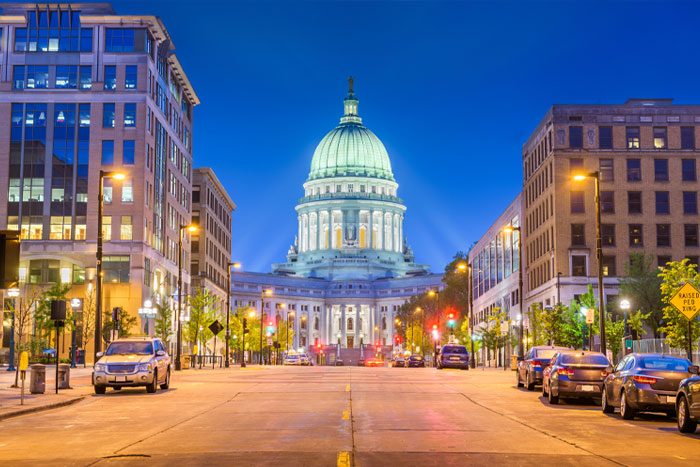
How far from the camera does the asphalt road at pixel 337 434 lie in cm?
1473

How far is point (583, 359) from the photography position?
94.0 ft

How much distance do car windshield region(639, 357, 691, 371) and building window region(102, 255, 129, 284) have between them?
225ft

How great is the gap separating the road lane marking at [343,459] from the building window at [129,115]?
7725cm

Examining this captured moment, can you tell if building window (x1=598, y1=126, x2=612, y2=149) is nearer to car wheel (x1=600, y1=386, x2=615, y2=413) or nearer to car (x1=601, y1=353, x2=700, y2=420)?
car wheel (x1=600, y1=386, x2=615, y2=413)

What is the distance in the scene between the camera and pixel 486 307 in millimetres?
124188

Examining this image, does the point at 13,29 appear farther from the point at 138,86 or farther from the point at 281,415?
the point at 281,415

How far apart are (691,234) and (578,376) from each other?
2429 inches

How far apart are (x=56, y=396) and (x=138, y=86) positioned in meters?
62.4

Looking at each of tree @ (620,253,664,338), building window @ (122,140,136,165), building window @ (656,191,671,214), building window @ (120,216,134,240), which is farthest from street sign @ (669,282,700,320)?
building window @ (122,140,136,165)

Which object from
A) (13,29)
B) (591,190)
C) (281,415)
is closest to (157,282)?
(13,29)

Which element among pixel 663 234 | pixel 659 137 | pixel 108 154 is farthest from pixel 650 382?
pixel 108 154

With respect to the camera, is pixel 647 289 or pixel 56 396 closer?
pixel 56 396

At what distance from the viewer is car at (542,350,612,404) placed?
28031 millimetres

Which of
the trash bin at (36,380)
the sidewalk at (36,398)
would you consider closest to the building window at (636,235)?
the sidewalk at (36,398)
